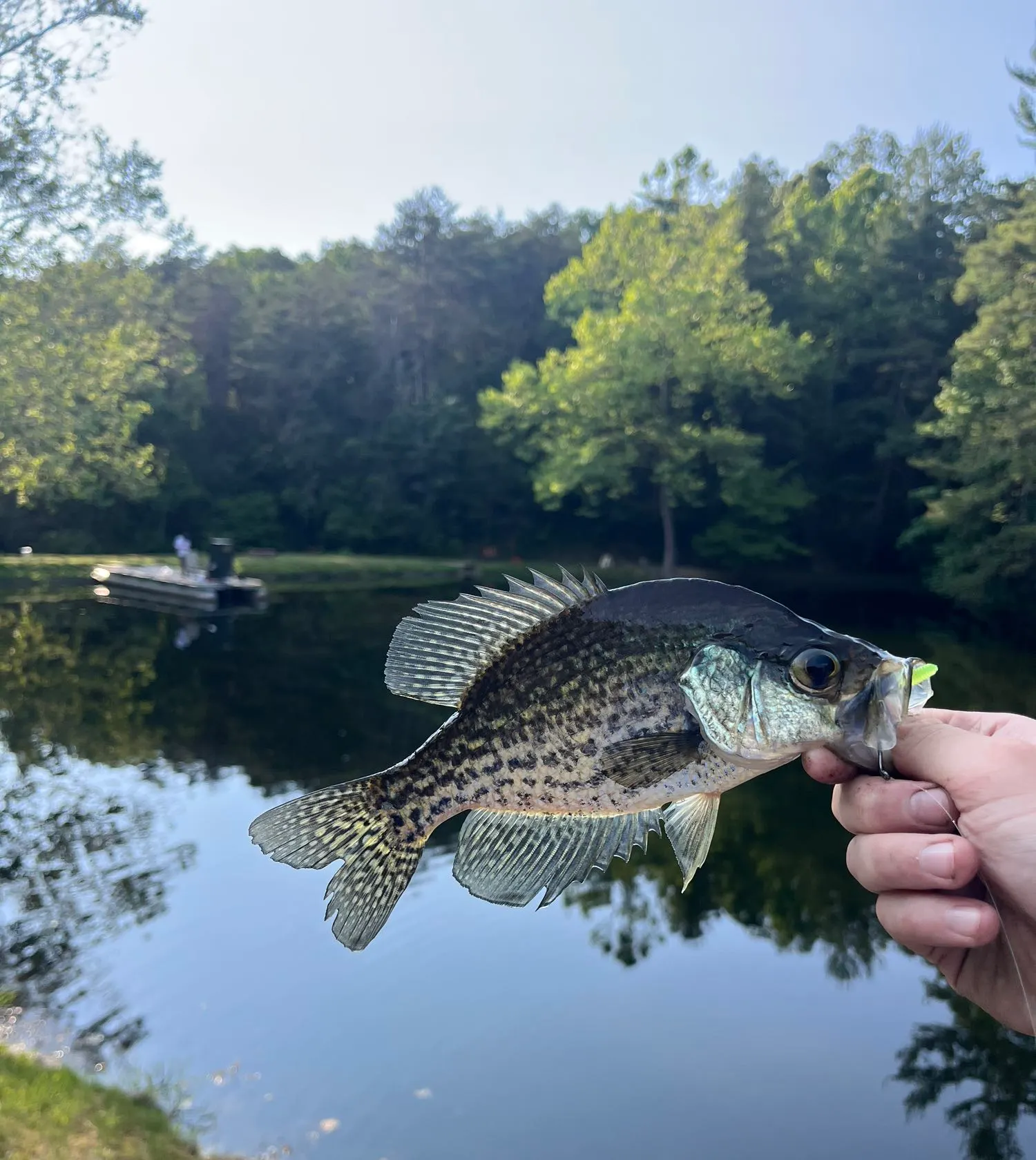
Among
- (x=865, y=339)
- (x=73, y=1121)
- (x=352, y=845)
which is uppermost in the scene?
(x=865, y=339)

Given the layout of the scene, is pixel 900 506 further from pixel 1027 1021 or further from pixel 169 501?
pixel 1027 1021

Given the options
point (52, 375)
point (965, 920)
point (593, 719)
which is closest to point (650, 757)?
point (593, 719)

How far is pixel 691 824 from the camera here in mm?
1679

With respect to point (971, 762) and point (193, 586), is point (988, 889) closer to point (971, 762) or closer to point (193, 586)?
point (971, 762)

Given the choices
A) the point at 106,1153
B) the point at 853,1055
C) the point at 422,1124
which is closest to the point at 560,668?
the point at 106,1153

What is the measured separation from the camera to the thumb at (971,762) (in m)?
1.81

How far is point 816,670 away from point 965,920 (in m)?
0.73

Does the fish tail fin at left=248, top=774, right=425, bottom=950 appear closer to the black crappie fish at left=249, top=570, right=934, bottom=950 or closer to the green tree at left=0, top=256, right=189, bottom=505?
the black crappie fish at left=249, top=570, right=934, bottom=950

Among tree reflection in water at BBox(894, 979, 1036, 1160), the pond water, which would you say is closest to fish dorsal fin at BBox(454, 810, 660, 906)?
the pond water

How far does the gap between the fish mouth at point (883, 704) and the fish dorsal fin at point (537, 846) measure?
1.21ft

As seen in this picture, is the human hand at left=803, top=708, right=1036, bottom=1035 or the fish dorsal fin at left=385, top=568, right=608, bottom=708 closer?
the fish dorsal fin at left=385, top=568, right=608, bottom=708

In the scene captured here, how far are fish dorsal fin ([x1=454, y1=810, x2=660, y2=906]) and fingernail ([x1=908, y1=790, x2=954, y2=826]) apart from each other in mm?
584

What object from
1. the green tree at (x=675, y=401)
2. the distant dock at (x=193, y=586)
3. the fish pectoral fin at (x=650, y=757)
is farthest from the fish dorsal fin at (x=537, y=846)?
the green tree at (x=675, y=401)

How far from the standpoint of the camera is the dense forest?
1053 inches
